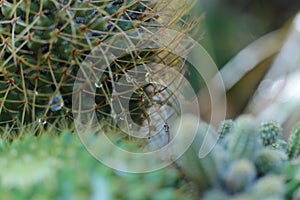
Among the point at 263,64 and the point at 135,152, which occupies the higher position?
the point at 135,152

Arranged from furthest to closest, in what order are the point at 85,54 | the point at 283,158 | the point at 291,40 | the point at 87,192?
the point at 291,40, the point at 85,54, the point at 283,158, the point at 87,192

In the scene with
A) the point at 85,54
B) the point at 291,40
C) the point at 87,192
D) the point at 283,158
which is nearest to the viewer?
the point at 87,192

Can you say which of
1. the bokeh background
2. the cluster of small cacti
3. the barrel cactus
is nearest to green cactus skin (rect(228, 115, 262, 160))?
the cluster of small cacti

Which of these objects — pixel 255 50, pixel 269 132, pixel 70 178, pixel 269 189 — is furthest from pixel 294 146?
pixel 255 50

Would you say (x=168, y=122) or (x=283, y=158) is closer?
(x=283, y=158)

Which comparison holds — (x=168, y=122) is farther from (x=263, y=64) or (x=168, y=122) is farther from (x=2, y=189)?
(x=263, y=64)

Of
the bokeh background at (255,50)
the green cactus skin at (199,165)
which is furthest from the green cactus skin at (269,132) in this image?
the bokeh background at (255,50)

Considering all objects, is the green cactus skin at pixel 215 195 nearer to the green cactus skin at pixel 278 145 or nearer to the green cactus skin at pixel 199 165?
the green cactus skin at pixel 199 165

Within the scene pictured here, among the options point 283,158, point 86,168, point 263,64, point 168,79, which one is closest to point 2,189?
point 86,168

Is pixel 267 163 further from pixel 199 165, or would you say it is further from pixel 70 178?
pixel 70 178
